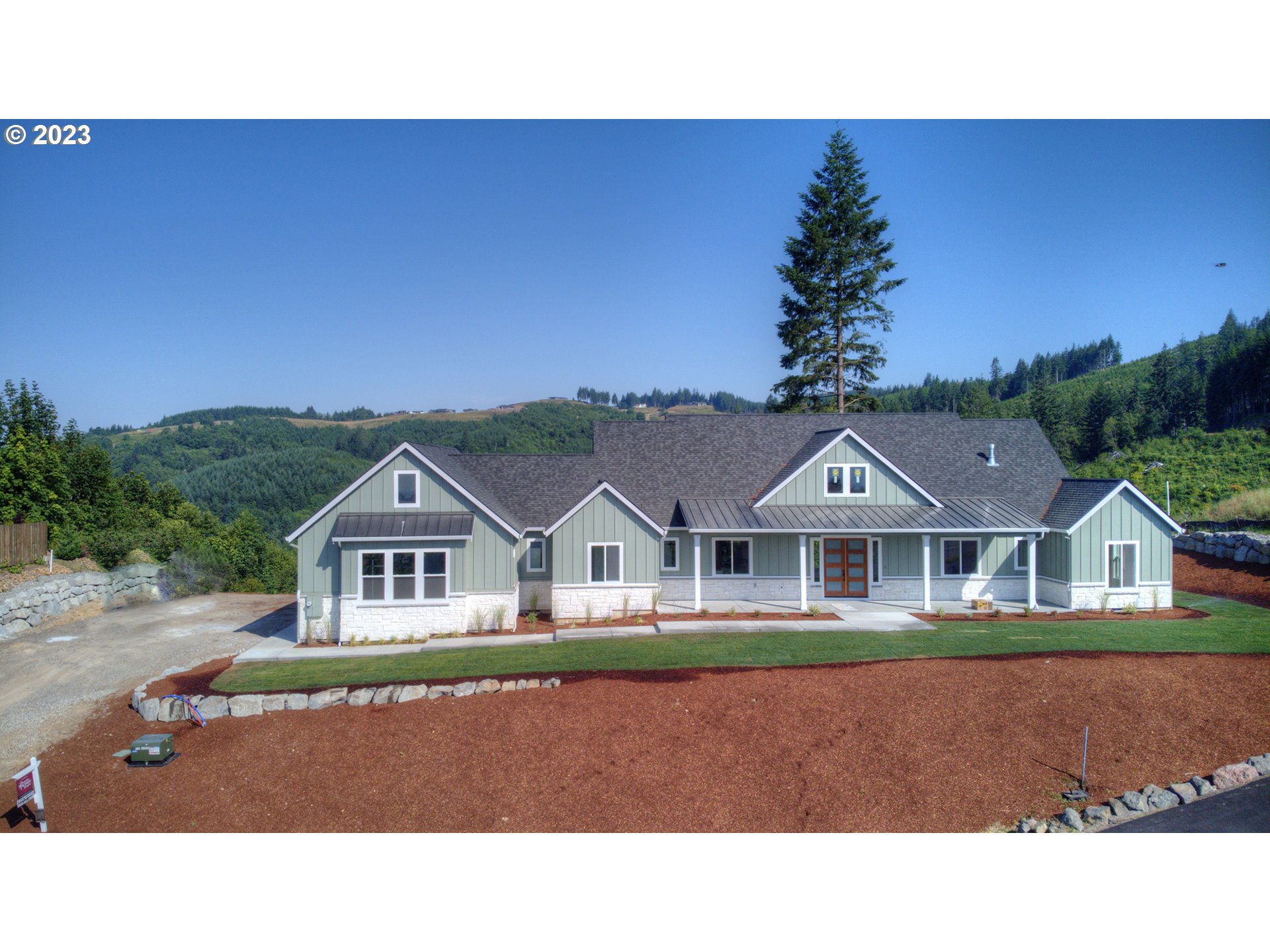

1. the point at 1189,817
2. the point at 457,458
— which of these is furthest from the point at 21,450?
the point at 1189,817

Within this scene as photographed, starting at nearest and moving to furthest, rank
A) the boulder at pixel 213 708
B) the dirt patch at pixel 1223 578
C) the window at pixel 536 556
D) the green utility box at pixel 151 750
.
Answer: the green utility box at pixel 151 750
the boulder at pixel 213 708
the dirt patch at pixel 1223 578
the window at pixel 536 556

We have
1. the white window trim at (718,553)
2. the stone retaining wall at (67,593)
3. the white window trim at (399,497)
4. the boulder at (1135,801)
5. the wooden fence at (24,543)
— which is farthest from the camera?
the white window trim at (718,553)

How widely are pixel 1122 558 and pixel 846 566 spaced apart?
7719 mm

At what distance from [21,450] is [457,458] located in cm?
1347

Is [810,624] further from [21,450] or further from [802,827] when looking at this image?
[21,450]

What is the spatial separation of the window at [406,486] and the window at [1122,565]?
1997 centimetres

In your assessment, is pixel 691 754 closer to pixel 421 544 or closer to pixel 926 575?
pixel 421 544

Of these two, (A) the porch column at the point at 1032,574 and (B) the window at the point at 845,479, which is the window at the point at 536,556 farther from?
(A) the porch column at the point at 1032,574

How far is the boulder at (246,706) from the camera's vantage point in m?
11.2

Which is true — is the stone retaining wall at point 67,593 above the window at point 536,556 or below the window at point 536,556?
below

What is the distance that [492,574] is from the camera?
58.9ft

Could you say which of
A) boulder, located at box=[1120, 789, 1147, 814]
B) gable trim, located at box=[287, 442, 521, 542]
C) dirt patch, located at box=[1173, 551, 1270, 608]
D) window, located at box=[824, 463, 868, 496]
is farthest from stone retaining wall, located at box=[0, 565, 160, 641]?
dirt patch, located at box=[1173, 551, 1270, 608]

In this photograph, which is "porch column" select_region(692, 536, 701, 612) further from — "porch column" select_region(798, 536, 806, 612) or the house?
"porch column" select_region(798, 536, 806, 612)

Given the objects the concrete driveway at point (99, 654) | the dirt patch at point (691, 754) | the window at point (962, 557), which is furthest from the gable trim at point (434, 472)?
the window at point (962, 557)
